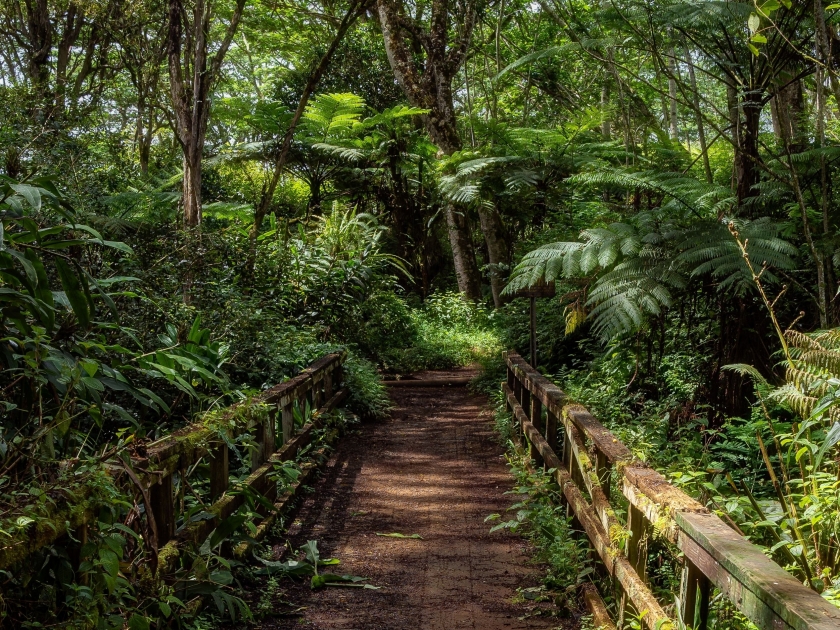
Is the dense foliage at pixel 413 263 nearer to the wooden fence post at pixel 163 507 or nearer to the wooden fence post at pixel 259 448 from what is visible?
the wooden fence post at pixel 163 507

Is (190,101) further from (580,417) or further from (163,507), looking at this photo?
(163,507)

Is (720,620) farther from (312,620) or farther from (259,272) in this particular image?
(259,272)

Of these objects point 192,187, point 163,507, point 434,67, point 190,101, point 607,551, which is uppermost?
point 434,67

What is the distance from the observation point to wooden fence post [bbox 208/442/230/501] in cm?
436

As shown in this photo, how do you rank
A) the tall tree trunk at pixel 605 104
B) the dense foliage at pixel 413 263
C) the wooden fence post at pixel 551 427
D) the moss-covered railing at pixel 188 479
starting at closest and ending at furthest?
the moss-covered railing at pixel 188 479
the dense foliage at pixel 413 263
the wooden fence post at pixel 551 427
the tall tree trunk at pixel 605 104

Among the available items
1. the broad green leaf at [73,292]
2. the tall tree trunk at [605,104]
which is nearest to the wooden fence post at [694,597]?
the broad green leaf at [73,292]

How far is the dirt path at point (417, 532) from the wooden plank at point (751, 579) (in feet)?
5.72

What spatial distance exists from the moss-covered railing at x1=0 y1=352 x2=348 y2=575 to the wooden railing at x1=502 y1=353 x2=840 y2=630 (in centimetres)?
179

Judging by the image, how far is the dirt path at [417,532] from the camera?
4344 mm

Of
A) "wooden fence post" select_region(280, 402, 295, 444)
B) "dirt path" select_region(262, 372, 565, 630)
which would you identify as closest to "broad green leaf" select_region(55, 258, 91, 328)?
"dirt path" select_region(262, 372, 565, 630)

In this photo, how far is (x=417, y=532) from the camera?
582 cm

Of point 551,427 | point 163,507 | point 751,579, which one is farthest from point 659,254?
point 751,579

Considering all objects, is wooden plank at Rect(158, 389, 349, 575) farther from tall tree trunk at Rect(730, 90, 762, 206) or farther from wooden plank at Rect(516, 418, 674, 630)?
tall tree trunk at Rect(730, 90, 762, 206)

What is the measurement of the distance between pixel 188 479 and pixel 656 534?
2.71 meters
